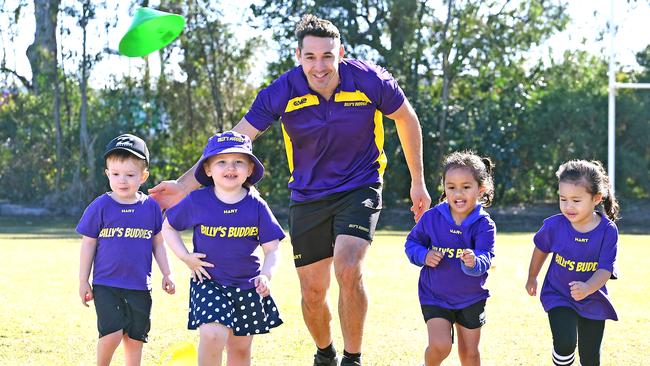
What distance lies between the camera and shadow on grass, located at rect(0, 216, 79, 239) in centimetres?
2033

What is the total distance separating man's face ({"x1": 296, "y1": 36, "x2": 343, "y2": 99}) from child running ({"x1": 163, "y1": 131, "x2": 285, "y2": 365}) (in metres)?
1.15

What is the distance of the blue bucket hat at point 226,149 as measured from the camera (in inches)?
232

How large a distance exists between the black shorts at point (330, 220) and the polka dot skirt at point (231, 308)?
1184 mm

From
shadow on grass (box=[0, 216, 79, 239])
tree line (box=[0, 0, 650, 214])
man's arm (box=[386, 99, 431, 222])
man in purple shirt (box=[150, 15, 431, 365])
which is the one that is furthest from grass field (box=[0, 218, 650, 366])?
tree line (box=[0, 0, 650, 214])

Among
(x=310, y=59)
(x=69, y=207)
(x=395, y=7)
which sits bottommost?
(x=69, y=207)

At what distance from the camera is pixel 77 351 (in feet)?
25.0

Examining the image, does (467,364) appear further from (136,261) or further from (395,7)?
(395,7)

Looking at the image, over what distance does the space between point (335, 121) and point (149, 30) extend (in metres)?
4.30

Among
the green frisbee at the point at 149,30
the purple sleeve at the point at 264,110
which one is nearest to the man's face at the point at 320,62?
the purple sleeve at the point at 264,110

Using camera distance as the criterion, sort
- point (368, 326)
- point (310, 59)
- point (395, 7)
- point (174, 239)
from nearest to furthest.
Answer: point (174, 239) → point (310, 59) → point (368, 326) → point (395, 7)

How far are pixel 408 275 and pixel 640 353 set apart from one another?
558 cm

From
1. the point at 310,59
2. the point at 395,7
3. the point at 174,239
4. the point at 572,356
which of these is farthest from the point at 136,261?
the point at 395,7

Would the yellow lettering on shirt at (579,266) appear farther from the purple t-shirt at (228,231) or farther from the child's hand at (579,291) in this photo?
the purple t-shirt at (228,231)

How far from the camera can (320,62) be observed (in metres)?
6.89
